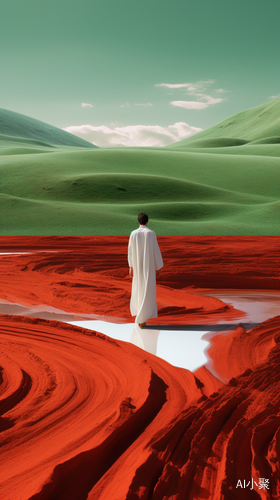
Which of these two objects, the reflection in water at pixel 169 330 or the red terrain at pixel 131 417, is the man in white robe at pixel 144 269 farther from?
the red terrain at pixel 131 417

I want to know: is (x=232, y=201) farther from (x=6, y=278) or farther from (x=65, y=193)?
(x=6, y=278)

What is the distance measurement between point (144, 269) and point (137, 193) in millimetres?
40782

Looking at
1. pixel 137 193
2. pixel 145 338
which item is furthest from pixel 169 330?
pixel 137 193

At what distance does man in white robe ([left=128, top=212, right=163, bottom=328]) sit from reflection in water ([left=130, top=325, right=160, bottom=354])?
30 cm

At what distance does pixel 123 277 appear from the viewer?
1194 cm

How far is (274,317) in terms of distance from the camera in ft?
22.1

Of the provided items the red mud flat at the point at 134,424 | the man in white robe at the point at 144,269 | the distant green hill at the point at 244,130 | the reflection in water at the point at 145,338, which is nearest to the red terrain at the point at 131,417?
the red mud flat at the point at 134,424

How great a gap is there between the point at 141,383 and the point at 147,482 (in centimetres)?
157

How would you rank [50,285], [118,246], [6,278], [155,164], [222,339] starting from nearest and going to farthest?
[222,339] < [50,285] < [6,278] < [118,246] < [155,164]

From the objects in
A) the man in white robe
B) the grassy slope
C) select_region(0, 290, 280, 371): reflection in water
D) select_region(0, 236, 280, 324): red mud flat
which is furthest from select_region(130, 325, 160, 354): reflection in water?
the grassy slope

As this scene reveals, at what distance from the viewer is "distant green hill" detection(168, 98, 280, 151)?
12312cm

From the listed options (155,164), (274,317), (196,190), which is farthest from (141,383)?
(155,164)

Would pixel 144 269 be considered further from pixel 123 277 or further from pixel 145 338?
pixel 123 277

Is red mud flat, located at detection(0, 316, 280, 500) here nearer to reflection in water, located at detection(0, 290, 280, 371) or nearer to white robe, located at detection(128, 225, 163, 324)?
reflection in water, located at detection(0, 290, 280, 371)
